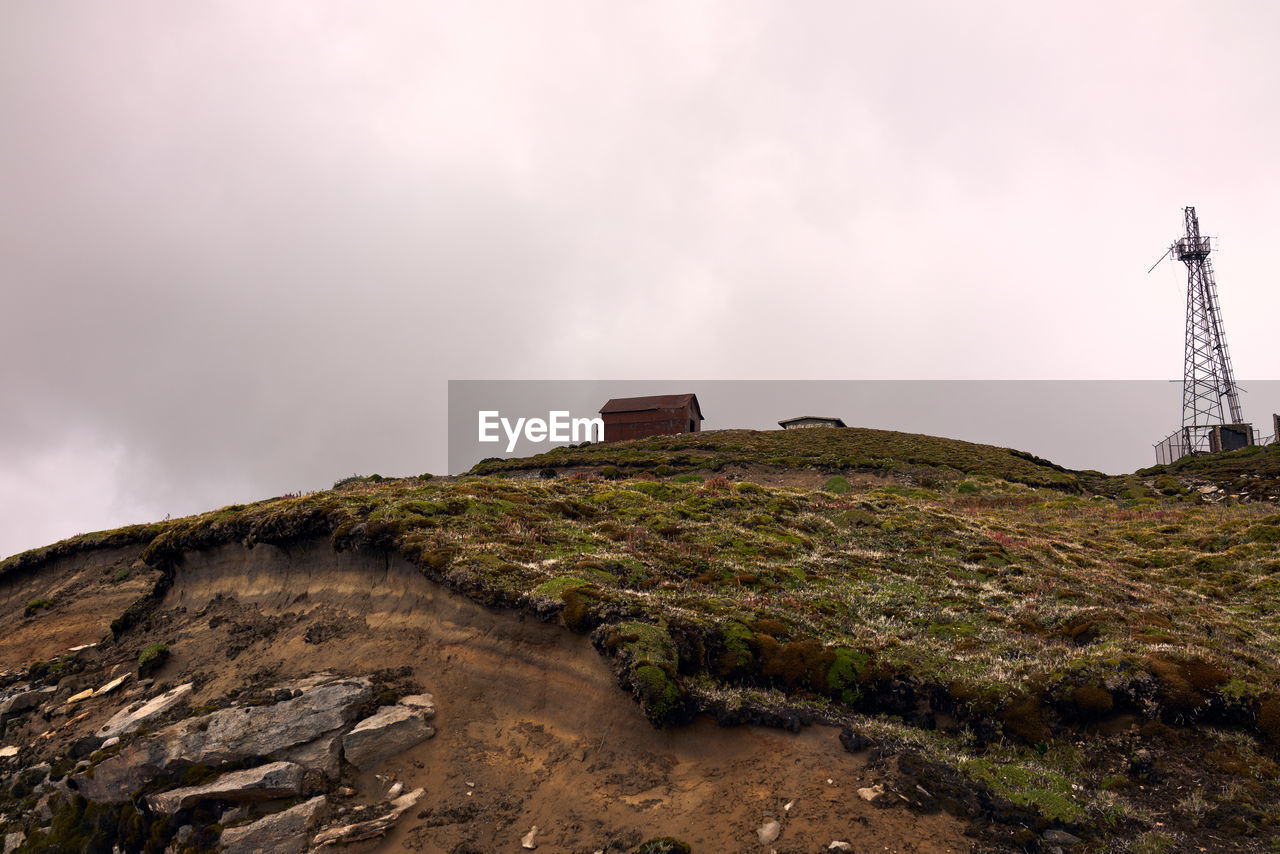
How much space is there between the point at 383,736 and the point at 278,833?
6.53 ft

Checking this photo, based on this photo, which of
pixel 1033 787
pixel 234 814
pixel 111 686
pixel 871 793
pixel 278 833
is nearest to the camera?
pixel 871 793

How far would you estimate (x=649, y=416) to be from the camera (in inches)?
3378

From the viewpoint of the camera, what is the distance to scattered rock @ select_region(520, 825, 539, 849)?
9609 mm

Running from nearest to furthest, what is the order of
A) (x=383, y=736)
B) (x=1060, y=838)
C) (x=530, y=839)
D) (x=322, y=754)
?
1. (x=1060, y=838)
2. (x=530, y=839)
3. (x=322, y=754)
4. (x=383, y=736)

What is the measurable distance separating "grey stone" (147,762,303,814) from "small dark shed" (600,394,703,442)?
73268 mm

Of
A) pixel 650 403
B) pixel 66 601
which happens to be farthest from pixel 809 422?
Answer: pixel 66 601

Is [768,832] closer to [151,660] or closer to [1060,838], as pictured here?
[1060,838]

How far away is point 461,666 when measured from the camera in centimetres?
1352

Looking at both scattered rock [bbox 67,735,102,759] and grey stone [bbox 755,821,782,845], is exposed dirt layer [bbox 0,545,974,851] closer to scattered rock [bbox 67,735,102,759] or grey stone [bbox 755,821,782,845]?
grey stone [bbox 755,821,782,845]

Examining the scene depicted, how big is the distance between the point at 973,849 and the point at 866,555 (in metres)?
13.0

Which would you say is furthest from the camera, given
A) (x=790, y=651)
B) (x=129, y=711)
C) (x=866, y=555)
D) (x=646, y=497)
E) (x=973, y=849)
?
(x=646, y=497)

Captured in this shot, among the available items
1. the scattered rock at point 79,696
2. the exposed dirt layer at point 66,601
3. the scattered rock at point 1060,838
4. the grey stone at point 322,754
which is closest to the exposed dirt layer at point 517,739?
the scattered rock at point 79,696

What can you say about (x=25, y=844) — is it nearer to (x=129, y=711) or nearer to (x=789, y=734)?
(x=129, y=711)

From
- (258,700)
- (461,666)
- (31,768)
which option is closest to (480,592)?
(461,666)
